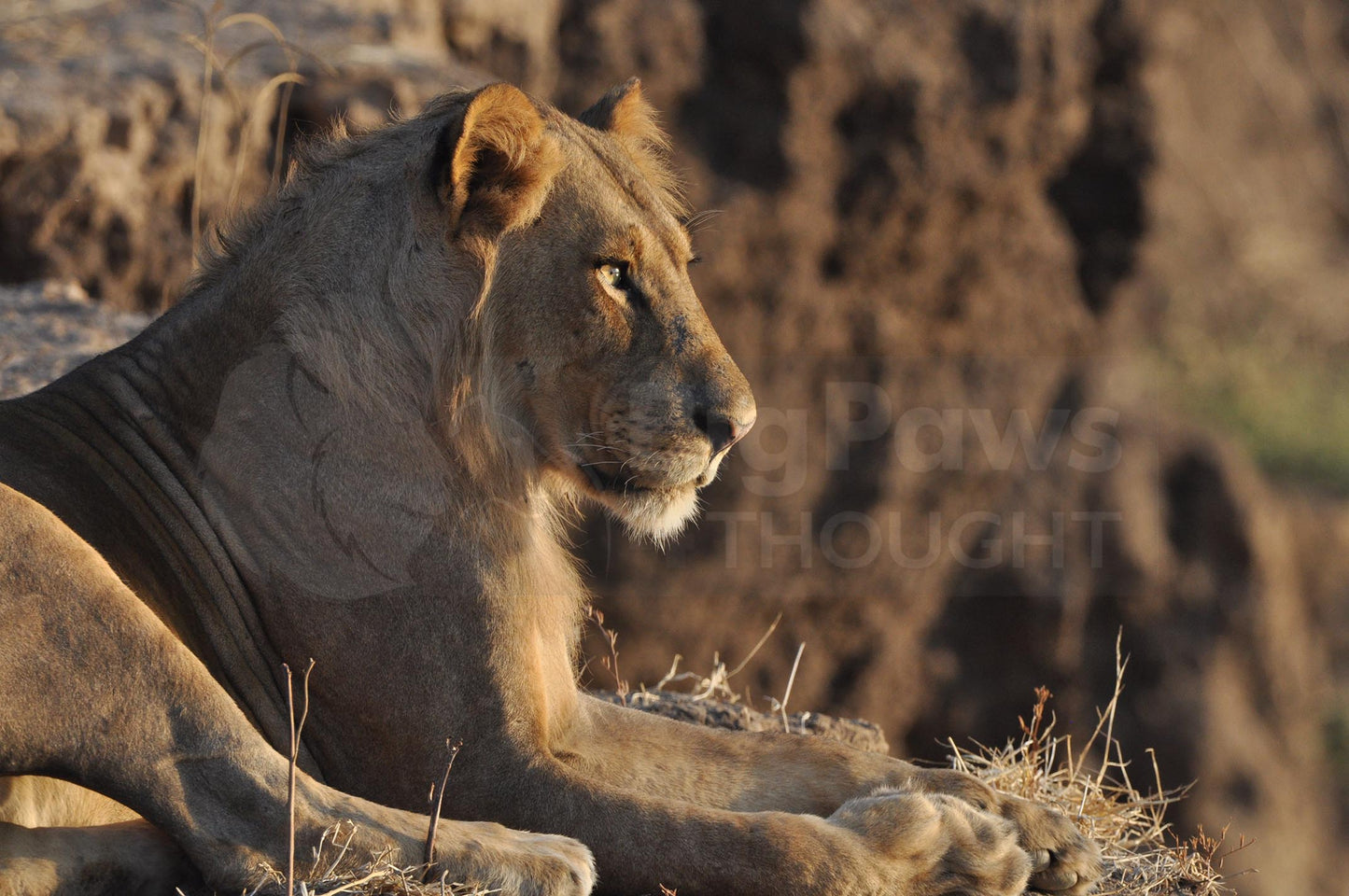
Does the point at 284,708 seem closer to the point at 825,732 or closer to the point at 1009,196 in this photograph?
the point at 825,732

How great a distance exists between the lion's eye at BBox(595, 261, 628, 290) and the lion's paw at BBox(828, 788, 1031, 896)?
1.16 meters

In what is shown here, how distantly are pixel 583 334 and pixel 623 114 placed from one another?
3.11ft

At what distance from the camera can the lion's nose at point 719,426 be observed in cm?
317

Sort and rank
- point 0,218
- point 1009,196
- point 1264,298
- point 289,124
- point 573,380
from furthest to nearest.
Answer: point 1264,298 → point 1009,196 → point 289,124 → point 0,218 → point 573,380

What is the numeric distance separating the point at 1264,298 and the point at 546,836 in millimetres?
13358

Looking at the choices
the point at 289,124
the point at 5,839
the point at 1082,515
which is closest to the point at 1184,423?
the point at 1082,515

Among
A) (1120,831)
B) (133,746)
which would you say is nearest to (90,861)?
(133,746)

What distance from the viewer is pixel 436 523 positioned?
3.04 metres

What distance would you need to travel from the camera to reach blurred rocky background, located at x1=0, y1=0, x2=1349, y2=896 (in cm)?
780

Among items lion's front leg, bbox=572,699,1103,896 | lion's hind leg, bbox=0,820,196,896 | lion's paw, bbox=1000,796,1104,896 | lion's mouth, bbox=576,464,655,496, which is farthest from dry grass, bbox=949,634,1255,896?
lion's hind leg, bbox=0,820,196,896

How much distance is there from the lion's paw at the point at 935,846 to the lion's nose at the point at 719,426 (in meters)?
0.77

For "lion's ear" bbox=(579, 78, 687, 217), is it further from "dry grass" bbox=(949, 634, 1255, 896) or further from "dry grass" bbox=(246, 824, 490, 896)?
"dry grass" bbox=(246, 824, 490, 896)

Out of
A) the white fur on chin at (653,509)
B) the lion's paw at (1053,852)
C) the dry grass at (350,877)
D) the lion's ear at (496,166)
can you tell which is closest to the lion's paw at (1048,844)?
the lion's paw at (1053,852)

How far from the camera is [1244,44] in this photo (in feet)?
51.3
